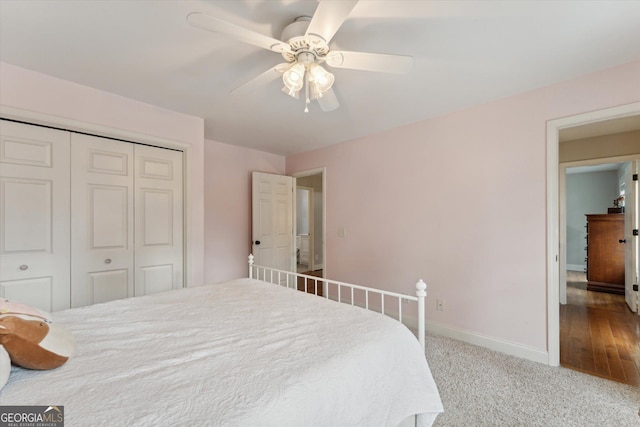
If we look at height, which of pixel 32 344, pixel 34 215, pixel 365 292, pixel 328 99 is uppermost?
pixel 328 99

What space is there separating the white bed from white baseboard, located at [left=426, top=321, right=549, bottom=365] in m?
1.53

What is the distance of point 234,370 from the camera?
97 cm

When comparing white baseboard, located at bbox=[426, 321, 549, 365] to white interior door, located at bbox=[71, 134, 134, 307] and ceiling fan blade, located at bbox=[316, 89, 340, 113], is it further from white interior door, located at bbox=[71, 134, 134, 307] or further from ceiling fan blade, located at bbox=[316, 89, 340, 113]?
white interior door, located at bbox=[71, 134, 134, 307]

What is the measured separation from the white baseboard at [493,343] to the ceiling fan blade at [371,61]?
2436mm

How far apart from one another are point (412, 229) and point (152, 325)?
2541 mm

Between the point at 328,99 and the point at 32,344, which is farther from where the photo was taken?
the point at 328,99

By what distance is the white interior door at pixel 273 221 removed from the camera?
395cm

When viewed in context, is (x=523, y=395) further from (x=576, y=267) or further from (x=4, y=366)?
(x=576, y=267)

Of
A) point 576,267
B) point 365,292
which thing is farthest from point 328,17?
point 576,267

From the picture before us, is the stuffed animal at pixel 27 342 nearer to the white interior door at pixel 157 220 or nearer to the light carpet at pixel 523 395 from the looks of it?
the white interior door at pixel 157 220

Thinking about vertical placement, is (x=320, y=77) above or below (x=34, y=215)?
above

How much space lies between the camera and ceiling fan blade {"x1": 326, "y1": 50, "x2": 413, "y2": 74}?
1413 mm

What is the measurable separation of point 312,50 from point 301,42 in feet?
0.25

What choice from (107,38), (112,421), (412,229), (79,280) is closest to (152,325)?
(112,421)
